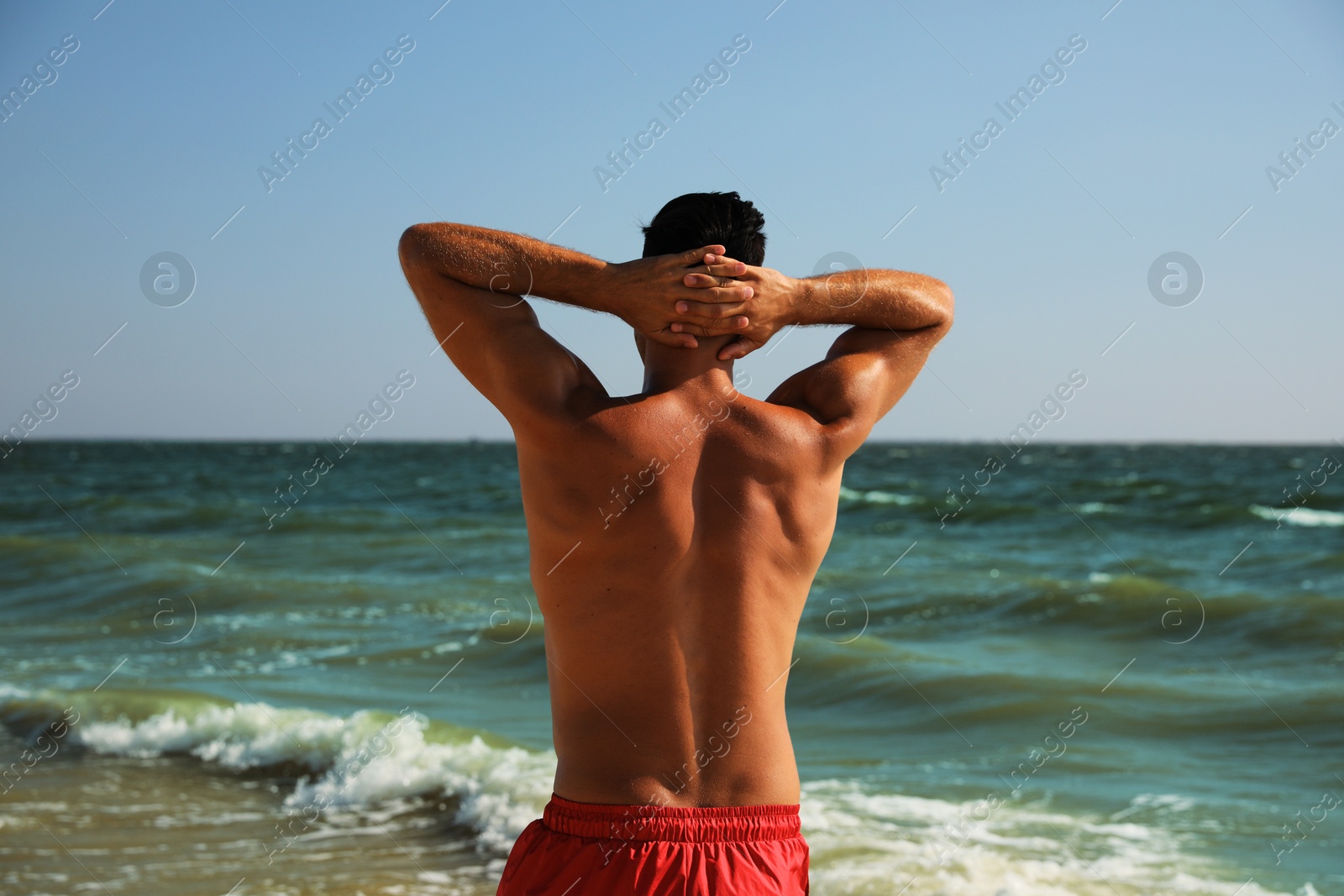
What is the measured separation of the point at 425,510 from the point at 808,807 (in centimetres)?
1885

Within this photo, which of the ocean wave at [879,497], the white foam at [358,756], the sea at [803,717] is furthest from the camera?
the ocean wave at [879,497]

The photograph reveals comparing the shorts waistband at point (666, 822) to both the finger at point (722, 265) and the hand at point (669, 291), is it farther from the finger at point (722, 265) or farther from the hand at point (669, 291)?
the finger at point (722, 265)

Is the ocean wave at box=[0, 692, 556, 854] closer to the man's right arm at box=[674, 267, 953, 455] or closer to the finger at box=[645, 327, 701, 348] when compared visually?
the man's right arm at box=[674, 267, 953, 455]

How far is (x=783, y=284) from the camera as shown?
2139mm

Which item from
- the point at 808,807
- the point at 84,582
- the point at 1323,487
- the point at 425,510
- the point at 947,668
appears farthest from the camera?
the point at 1323,487

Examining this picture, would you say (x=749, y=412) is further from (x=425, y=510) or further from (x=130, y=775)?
(x=425, y=510)

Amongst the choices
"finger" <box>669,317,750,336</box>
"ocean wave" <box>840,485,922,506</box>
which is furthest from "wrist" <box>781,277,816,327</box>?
"ocean wave" <box>840,485,922,506</box>

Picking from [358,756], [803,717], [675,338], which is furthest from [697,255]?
[803,717]

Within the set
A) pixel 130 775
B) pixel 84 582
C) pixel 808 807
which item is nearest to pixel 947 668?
pixel 808 807

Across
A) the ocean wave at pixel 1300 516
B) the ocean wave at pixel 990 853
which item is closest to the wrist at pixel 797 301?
the ocean wave at pixel 990 853

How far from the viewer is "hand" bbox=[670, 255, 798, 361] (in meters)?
2.01

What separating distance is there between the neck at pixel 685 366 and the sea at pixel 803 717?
3.28 meters

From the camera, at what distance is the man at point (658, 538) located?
196cm

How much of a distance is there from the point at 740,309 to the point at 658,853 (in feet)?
3.27
